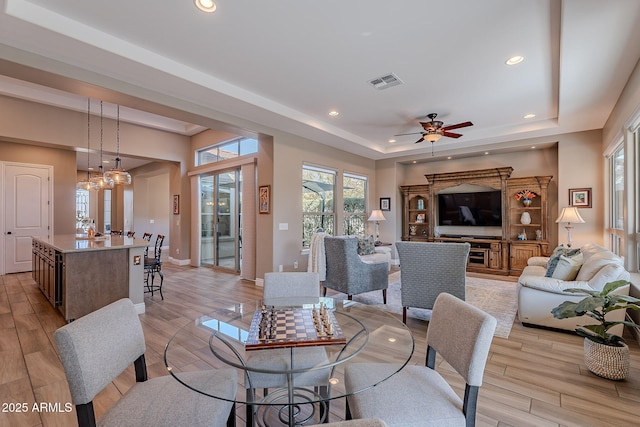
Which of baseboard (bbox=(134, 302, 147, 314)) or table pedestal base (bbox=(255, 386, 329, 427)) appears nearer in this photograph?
table pedestal base (bbox=(255, 386, 329, 427))

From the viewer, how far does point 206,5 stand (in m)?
2.38

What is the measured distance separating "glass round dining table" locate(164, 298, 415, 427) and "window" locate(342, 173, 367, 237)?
5058 mm

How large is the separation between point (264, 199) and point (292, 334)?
403 cm

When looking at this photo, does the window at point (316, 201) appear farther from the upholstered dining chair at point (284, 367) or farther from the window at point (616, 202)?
the window at point (616, 202)

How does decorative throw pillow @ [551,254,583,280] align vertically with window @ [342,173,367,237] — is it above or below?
A: below

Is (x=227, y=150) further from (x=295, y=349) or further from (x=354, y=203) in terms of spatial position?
(x=295, y=349)

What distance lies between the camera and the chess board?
57.6 inches

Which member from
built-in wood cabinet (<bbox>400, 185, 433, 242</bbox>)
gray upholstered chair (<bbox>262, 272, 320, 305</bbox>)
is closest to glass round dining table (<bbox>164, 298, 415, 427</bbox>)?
gray upholstered chair (<bbox>262, 272, 320, 305</bbox>)

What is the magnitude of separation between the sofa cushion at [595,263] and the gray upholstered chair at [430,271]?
1.30m

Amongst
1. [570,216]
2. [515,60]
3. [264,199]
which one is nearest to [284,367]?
[515,60]

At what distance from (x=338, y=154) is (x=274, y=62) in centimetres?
357

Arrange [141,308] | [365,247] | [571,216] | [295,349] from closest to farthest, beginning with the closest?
[295,349], [141,308], [571,216], [365,247]

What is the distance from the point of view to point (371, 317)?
2.00 m

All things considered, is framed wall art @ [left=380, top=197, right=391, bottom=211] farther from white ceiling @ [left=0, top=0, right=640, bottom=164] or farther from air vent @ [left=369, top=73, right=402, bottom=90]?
air vent @ [left=369, top=73, right=402, bottom=90]
